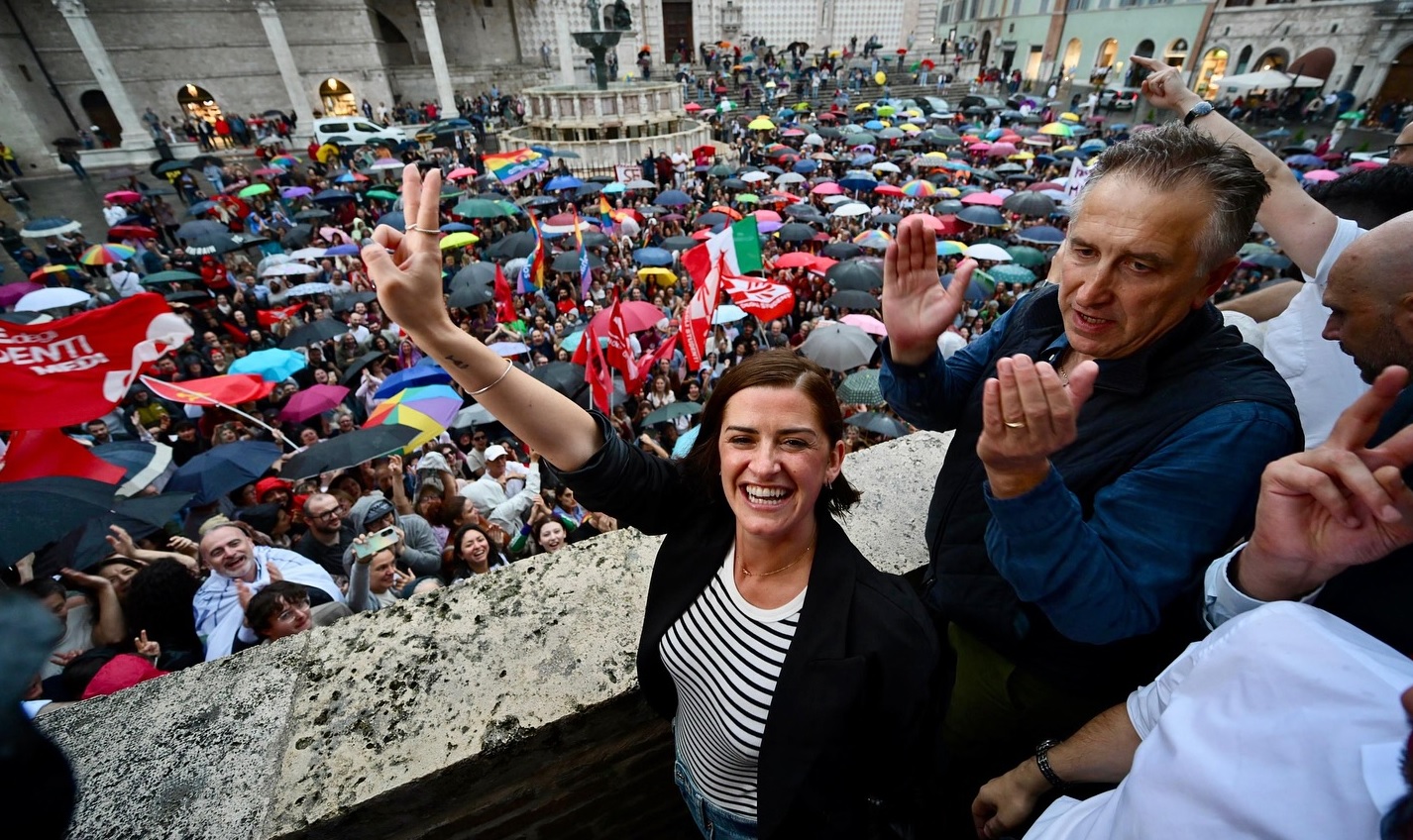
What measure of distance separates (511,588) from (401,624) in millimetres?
359

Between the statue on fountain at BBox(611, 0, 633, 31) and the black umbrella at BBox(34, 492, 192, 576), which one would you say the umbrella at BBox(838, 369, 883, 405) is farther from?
the statue on fountain at BBox(611, 0, 633, 31)

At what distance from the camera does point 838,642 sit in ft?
4.95

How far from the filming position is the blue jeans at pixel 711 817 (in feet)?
5.94

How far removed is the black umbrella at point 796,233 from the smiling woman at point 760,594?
1238cm

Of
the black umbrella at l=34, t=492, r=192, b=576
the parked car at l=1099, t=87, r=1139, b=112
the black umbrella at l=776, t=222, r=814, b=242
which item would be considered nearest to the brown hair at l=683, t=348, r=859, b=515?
the black umbrella at l=34, t=492, r=192, b=576

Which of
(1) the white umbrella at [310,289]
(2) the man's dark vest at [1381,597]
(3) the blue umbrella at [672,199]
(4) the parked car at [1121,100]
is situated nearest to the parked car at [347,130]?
(3) the blue umbrella at [672,199]

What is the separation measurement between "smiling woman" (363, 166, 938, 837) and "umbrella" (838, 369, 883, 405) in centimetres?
598

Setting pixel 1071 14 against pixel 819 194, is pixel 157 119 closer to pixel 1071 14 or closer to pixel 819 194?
pixel 819 194

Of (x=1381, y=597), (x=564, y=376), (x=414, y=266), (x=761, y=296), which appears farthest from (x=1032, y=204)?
(x=414, y=266)

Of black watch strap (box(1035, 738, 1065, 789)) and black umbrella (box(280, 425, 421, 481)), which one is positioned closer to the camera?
black watch strap (box(1035, 738, 1065, 789))

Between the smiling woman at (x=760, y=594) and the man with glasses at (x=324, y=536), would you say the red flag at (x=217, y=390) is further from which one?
the smiling woman at (x=760, y=594)

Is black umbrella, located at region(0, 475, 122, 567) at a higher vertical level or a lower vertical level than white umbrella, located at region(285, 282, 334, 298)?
higher

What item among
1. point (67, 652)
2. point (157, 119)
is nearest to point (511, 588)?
point (67, 652)

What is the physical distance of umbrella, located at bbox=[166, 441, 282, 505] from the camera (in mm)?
5266
